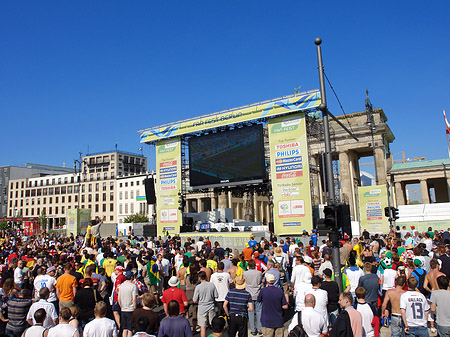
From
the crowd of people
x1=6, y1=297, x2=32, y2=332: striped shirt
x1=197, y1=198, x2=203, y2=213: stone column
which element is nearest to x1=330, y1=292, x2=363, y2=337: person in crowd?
the crowd of people

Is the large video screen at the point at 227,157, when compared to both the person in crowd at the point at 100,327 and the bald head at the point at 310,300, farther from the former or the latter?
the person in crowd at the point at 100,327

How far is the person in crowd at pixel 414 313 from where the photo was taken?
6.14 metres

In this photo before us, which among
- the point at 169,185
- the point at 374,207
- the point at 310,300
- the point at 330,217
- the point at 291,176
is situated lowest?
the point at 310,300

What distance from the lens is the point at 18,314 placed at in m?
6.71

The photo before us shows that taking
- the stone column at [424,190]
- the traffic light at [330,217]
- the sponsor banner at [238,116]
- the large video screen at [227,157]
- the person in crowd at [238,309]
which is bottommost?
the person in crowd at [238,309]

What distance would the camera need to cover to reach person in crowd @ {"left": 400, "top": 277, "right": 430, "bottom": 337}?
20.1 ft

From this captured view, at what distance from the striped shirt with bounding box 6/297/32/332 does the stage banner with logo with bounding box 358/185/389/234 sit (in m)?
21.2

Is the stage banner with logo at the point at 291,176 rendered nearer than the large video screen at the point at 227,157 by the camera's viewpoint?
Yes

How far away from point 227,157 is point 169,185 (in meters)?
7.65

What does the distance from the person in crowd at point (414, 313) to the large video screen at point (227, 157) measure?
24153mm

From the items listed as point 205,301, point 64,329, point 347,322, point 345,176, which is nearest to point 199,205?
point 345,176

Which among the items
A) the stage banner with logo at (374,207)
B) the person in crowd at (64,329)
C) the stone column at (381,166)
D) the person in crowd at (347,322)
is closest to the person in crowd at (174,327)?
the person in crowd at (64,329)

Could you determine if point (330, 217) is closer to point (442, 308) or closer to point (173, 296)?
point (442, 308)

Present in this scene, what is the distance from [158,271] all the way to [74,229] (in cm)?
3290
